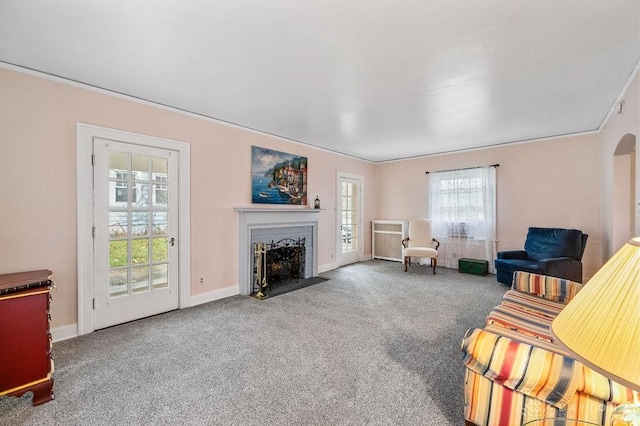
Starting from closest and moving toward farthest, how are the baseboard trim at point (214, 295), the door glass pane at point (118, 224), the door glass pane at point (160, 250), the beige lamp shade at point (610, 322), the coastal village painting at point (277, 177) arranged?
1. the beige lamp shade at point (610, 322)
2. the door glass pane at point (118, 224)
3. the door glass pane at point (160, 250)
4. the baseboard trim at point (214, 295)
5. the coastal village painting at point (277, 177)

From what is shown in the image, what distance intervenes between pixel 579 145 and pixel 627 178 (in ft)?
4.05

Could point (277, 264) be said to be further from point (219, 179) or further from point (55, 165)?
point (55, 165)

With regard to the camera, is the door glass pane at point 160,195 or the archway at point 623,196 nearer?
the door glass pane at point 160,195

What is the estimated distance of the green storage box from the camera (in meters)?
5.10

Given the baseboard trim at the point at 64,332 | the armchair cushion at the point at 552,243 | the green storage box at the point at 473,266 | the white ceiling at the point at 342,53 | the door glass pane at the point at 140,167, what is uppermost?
the white ceiling at the point at 342,53

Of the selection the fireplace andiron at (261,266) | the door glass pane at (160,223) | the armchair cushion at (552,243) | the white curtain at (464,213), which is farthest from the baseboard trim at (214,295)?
the armchair cushion at (552,243)

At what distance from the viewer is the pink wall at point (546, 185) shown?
14.3ft

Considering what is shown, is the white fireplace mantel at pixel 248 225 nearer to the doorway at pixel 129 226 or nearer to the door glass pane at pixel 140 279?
the doorway at pixel 129 226

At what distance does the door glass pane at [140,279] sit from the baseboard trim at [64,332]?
0.57m

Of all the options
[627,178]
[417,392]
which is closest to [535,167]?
[627,178]

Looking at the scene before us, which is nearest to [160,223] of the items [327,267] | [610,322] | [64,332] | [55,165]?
[55,165]

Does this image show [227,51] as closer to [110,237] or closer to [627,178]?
[110,237]

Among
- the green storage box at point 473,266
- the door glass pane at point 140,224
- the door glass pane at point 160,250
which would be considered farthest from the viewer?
the green storage box at point 473,266

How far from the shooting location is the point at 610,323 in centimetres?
58
